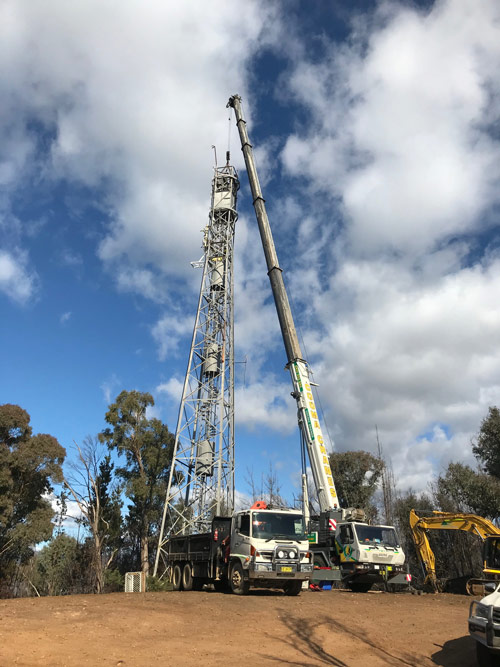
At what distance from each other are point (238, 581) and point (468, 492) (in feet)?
80.7

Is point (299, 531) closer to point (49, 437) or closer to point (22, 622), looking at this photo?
point (22, 622)

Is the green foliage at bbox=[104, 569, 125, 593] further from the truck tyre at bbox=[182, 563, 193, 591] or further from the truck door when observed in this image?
the truck door

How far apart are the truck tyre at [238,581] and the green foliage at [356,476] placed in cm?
2871

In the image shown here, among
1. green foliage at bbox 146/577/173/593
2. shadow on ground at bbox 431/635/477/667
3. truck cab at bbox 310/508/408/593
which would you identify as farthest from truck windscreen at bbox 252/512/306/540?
green foliage at bbox 146/577/173/593

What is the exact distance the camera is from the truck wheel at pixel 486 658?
707 cm

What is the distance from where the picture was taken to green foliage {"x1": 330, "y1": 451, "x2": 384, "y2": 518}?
4244 centimetres

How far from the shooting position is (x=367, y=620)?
11.1 m

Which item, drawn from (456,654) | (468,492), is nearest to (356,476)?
(468,492)

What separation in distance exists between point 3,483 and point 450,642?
25.7 metres

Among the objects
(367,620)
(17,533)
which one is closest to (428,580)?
(367,620)

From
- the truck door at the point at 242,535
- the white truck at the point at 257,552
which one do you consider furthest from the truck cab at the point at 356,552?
the truck door at the point at 242,535

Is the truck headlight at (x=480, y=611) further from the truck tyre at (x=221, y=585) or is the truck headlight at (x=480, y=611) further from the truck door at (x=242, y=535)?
the truck tyre at (x=221, y=585)

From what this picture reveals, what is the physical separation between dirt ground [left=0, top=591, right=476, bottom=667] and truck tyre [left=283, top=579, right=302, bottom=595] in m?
2.91

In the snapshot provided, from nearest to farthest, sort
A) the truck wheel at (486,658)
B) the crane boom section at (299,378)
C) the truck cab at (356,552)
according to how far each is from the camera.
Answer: the truck wheel at (486,658) < the truck cab at (356,552) < the crane boom section at (299,378)
